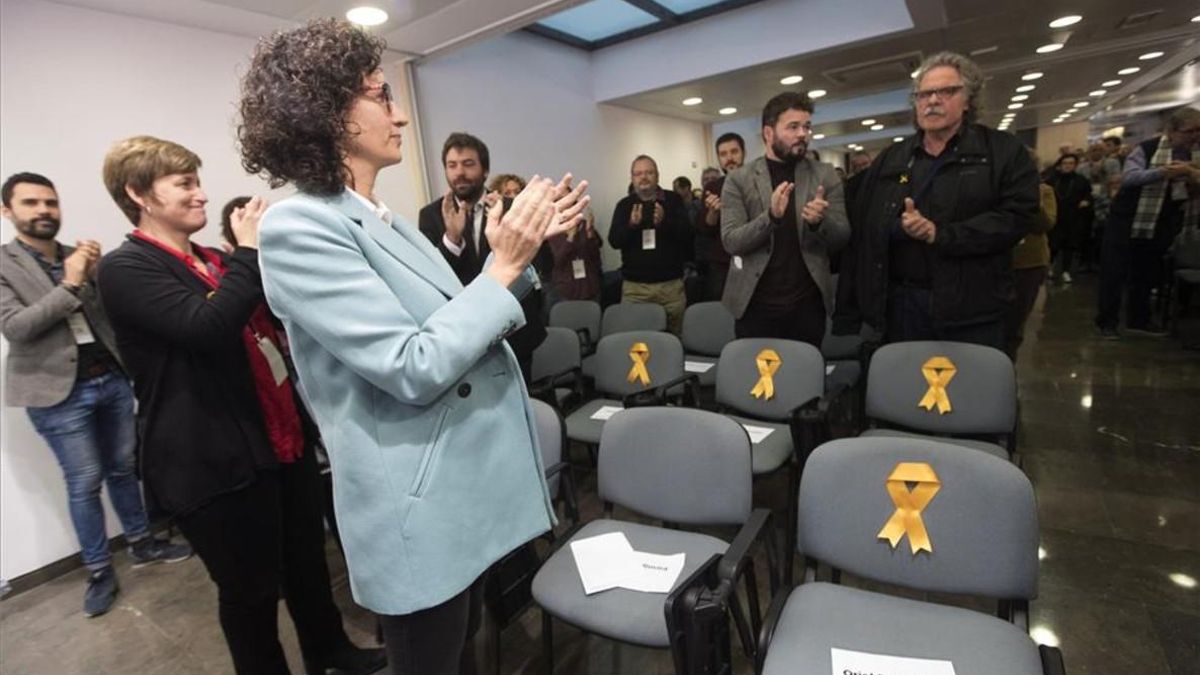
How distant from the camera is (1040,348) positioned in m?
4.34

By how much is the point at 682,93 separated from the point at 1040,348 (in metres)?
3.64

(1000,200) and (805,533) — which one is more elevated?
(1000,200)

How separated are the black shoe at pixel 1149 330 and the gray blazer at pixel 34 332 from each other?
6.70 meters

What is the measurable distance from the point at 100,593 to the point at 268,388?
1695 millimetres

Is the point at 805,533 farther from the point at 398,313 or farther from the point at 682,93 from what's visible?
the point at 682,93

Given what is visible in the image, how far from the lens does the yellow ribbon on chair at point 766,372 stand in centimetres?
229

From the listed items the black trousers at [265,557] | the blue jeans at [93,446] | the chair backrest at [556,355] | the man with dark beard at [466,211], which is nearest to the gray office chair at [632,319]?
the chair backrest at [556,355]

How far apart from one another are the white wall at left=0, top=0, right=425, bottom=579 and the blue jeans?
0.29 metres

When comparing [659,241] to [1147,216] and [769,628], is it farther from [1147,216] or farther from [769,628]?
[1147,216]

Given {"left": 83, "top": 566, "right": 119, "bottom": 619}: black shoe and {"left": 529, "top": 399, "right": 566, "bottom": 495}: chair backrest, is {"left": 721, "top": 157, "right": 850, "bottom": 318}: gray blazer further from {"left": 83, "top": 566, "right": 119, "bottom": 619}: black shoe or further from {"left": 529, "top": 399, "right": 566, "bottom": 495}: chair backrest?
{"left": 83, "top": 566, "right": 119, "bottom": 619}: black shoe

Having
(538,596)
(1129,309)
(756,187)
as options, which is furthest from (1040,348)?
(538,596)

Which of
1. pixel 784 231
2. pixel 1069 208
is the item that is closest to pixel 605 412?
pixel 784 231

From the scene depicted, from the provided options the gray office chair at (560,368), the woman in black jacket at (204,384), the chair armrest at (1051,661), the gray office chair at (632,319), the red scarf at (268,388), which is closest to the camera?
the chair armrest at (1051,661)

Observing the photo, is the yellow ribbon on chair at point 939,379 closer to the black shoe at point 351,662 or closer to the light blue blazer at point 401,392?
the light blue blazer at point 401,392
